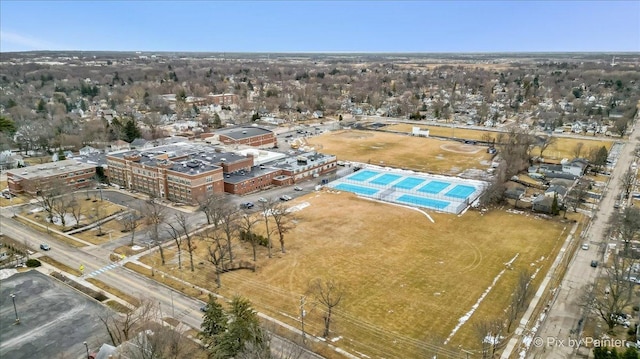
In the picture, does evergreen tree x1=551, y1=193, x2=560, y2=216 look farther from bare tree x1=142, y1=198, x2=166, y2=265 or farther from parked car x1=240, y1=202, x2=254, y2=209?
bare tree x1=142, y1=198, x2=166, y2=265

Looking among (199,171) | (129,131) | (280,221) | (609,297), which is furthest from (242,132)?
(609,297)

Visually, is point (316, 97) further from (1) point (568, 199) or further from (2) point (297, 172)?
(1) point (568, 199)

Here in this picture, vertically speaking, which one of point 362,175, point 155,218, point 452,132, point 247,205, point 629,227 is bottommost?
point 247,205

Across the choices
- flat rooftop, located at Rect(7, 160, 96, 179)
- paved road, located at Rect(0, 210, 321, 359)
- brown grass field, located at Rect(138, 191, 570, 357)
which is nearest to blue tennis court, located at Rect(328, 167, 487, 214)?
brown grass field, located at Rect(138, 191, 570, 357)

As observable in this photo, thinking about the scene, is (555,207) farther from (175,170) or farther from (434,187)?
(175,170)

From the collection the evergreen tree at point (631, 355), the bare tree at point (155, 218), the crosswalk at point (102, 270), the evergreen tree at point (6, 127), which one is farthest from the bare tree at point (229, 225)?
the evergreen tree at point (6, 127)
